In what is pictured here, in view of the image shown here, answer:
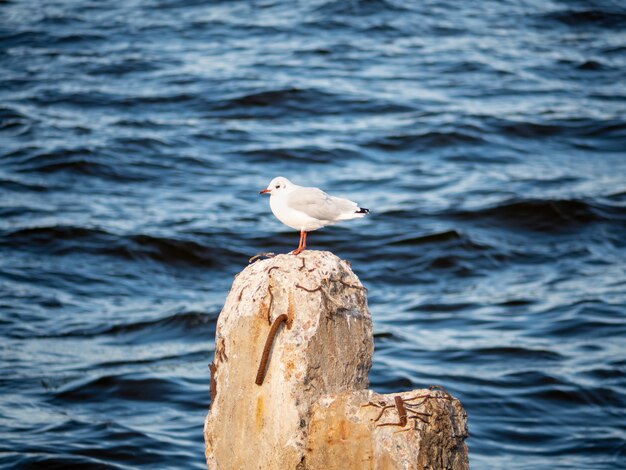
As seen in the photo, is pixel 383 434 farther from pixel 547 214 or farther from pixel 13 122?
pixel 13 122

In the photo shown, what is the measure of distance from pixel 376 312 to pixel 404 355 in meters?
1.69

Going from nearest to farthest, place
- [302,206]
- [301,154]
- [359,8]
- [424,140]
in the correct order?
[302,206]
[301,154]
[424,140]
[359,8]

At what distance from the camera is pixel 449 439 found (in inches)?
172

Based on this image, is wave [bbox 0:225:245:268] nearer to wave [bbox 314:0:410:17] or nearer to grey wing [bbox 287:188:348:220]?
grey wing [bbox 287:188:348:220]

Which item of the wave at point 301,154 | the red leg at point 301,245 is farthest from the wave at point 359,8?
the red leg at point 301,245

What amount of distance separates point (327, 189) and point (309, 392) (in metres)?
14.9

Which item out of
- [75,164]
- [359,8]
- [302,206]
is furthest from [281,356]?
[359,8]

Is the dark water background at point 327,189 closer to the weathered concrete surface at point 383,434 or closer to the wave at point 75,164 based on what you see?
the wave at point 75,164

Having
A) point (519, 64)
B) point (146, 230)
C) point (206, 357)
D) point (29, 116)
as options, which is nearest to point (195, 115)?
point (29, 116)

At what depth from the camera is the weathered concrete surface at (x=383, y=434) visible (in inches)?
165

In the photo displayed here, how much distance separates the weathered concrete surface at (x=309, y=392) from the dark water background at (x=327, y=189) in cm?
652

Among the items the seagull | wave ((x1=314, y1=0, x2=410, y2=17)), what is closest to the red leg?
the seagull

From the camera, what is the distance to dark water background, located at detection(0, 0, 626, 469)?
12680 millimetres

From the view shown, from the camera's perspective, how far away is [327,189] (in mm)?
19406
